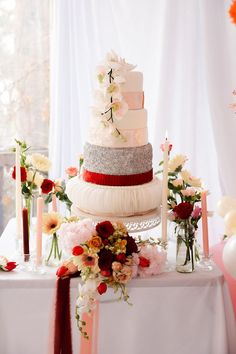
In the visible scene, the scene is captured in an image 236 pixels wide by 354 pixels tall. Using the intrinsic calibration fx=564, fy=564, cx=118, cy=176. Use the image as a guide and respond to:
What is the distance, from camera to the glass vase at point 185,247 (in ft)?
5.20

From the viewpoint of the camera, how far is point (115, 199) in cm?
162

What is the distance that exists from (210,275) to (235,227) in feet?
0.59

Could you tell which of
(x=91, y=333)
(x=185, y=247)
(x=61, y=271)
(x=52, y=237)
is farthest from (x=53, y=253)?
(x=185, y=247)

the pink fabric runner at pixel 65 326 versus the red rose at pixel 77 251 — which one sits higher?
the red rose at pixel 77 251

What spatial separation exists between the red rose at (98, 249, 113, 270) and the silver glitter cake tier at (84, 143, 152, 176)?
0.92ft

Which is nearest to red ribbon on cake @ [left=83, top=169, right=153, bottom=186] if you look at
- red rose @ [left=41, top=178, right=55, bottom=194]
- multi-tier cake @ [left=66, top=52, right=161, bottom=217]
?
multi-tier cake @ [left=66, top=52, right=161, bottom=217]

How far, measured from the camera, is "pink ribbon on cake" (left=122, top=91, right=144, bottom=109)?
164cm

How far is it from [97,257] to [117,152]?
0.34 metres

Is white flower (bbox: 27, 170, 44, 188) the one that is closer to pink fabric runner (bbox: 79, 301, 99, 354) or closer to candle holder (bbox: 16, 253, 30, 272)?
candle holder (bbox: 16, 253, 30, 272)

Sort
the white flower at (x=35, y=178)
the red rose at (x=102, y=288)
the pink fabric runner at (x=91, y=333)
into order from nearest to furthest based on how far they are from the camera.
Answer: the red rose at (x=102, y=288), the pink fabric runner at (x=91, y=333), the white flower at (x=35, y=178)

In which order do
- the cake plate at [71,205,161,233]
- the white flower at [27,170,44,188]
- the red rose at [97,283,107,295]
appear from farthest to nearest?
1. the white flower at [27,170,44,188]
2. the cake plate at [71,205,161,233]
3. the red rose at [97,283,107,295]

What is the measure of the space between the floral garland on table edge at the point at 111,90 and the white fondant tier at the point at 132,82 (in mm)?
18

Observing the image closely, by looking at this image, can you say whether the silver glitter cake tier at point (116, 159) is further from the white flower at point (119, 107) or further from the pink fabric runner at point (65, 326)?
the pink fabric runner at point (65, 326)

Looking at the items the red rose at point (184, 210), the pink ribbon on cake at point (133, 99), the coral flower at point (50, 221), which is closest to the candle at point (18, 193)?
the coral flower at point (50, 221)
